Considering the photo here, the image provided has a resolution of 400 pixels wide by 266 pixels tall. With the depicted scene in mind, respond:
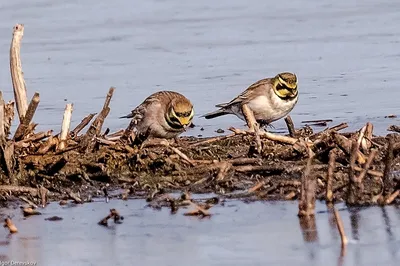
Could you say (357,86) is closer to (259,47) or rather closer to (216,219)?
(259,47)

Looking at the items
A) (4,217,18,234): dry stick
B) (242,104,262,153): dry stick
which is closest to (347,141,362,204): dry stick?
(242,104,262,153): dry stick

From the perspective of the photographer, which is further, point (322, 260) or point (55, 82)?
point (55, 82)

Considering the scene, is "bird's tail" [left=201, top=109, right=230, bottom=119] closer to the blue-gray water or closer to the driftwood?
the blue-gray water

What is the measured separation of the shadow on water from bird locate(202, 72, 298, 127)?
364 centimetres

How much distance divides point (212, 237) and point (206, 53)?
30.4 ft

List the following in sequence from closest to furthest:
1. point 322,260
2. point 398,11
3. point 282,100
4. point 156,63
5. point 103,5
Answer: point 322,260 < point 282,100 < point 156,63 < point 398,11 < point 103,5

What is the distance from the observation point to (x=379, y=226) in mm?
7746

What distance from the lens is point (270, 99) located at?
12.2m

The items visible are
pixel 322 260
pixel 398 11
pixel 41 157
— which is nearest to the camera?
pixel 322 260

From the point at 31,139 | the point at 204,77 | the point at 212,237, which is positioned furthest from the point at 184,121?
the point at 204,77

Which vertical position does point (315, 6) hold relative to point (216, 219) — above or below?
above

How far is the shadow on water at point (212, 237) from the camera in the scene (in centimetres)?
727

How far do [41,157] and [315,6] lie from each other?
39.7 ft

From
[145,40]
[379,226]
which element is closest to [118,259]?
[379,226]
